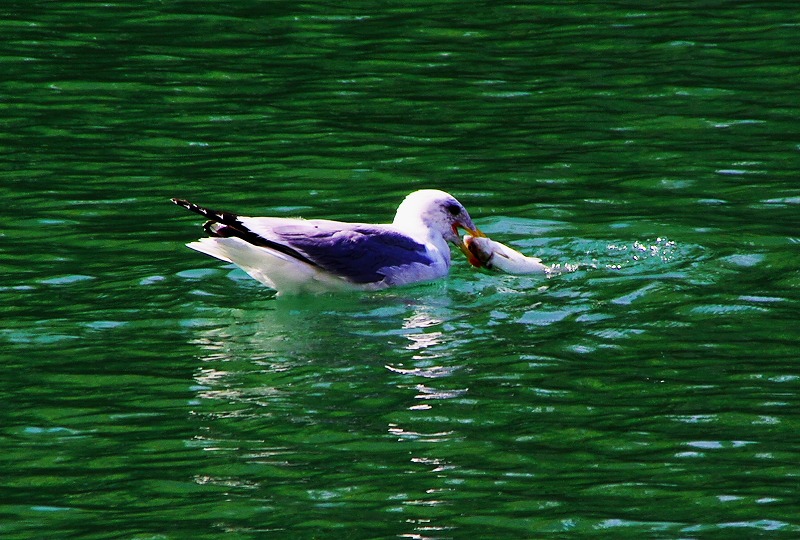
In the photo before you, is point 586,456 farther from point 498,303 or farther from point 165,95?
point 165,95

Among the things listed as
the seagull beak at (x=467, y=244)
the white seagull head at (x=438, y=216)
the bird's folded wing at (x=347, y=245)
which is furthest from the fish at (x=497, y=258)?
the bird's folded wing at (x=347, y=245)

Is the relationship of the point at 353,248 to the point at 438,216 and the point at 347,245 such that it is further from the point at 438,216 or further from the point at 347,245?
the point at 438,216

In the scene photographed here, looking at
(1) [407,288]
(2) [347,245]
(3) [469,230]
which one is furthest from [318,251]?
(3) [469,230]

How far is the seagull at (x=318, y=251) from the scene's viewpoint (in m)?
10.1

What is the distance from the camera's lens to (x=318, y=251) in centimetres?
1042

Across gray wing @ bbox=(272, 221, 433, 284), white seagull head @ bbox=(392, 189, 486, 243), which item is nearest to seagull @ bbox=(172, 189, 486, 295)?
gray wing @ bbox=(272, 221, 433, 284)

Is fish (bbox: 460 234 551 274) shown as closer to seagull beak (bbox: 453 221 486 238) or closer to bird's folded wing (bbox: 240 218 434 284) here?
seagull beak (bbox: 453 221 486 238)

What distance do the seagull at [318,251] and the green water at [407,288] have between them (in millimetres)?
206

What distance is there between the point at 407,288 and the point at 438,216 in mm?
885

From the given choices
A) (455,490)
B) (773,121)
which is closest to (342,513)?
(455,490)

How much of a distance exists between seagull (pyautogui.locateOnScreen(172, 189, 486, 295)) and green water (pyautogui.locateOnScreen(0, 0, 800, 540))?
0.21 meters

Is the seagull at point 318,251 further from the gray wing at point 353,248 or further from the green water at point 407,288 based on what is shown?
A: the green water at point 407,288

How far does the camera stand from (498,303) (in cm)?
1034

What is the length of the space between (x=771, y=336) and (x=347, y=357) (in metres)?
2.58
